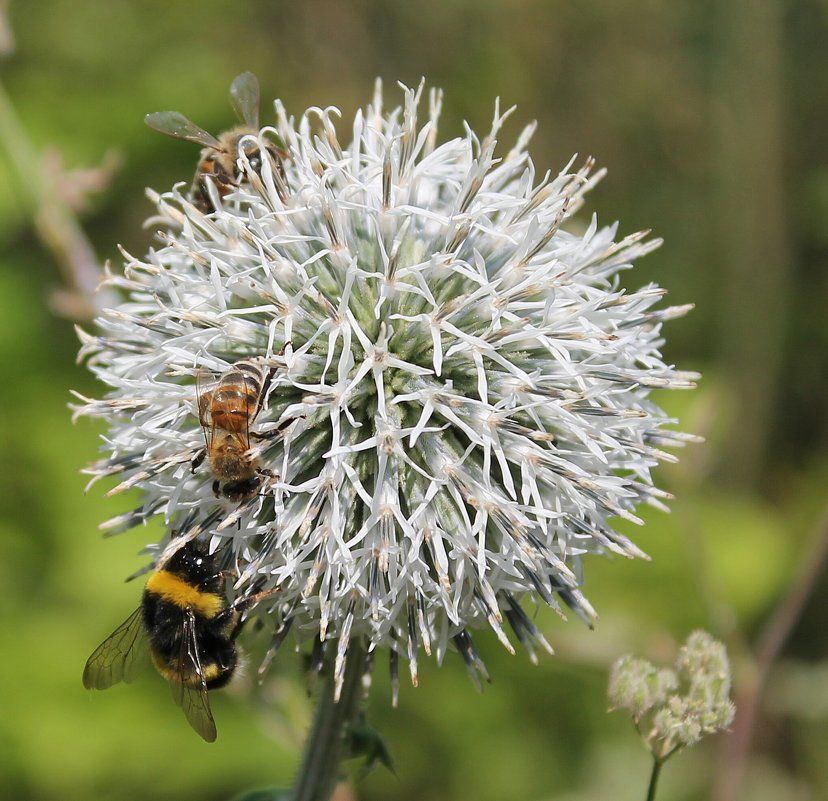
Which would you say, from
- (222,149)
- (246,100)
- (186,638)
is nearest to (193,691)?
(186,638)

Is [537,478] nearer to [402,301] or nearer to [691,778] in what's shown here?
[402,301]

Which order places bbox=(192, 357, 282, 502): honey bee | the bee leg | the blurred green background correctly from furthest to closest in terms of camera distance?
the blurred green background
the bee leg
bbox=(192, 357, 282, 502): honey bee

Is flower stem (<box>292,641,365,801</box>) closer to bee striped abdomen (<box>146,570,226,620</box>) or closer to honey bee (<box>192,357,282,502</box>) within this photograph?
bee striped abdomen (<box>146,570,226,620</box>)

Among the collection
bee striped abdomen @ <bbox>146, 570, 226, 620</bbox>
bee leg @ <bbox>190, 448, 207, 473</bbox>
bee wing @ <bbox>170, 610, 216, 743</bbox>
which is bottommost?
bee wing @ <bbox>170, 610, 216, 743</bbox>

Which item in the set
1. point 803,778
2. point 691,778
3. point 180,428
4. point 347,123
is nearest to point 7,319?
point 347,123

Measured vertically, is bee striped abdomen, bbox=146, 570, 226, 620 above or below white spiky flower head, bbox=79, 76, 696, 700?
below

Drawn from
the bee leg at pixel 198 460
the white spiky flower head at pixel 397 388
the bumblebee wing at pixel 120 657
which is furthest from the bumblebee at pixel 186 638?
the bee leg at pixel 198 460

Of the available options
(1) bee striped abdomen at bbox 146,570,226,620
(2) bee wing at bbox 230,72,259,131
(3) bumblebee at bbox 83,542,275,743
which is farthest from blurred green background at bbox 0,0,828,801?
(2) bee wing at bbox 230,72,259,131
